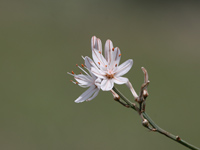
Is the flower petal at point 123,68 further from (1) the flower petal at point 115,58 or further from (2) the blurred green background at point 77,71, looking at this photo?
(2) the blurred green background at point 77,71

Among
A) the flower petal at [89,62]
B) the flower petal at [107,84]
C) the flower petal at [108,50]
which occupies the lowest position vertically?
the flower petal at [107,84]

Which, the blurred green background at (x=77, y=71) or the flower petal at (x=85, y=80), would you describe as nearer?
the flower petal at (x=85, y=80)

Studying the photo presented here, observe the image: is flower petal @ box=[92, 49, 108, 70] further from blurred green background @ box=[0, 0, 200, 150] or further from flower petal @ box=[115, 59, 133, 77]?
blurred green background @ box=[0, 0, 200, 150]

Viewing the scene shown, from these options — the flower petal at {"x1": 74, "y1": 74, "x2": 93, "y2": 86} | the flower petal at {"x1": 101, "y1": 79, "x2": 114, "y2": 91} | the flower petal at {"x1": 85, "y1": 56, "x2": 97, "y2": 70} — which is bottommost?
the flower petal at {"x1": 101, "y1": 79, "x2": 114, "y2": 91}

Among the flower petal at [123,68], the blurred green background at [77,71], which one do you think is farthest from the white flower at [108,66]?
the blurred green background at [77,71]

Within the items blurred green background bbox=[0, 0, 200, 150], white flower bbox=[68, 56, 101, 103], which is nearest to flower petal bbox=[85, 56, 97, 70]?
white flower bbox=[68, 56, 101, 103]

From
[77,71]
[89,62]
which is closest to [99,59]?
[89,62]
